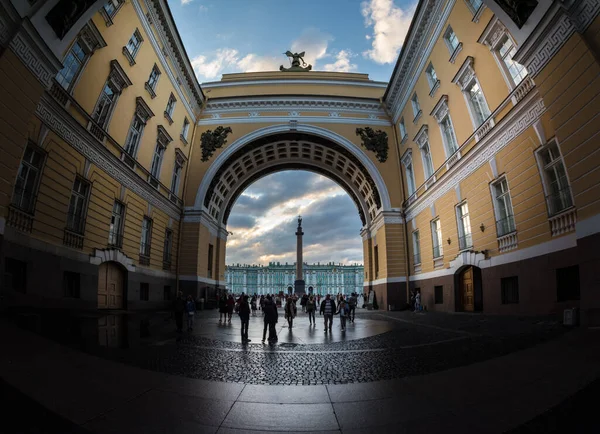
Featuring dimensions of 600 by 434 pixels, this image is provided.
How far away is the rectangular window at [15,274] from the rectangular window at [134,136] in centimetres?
974

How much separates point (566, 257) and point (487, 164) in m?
6.24

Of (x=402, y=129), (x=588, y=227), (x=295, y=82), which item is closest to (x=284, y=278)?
(x=295, y=82)

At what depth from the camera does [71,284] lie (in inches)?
556

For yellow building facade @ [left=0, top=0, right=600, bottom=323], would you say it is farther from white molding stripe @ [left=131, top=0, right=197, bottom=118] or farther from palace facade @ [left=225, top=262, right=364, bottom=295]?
palace facade @ [left=225, top=262, right=364, bottom=295]

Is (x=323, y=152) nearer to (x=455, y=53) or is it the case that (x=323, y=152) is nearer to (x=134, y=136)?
(x=455, y=53)

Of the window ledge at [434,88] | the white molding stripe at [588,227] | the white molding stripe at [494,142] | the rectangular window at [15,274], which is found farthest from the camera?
the window ledge at [434,88]

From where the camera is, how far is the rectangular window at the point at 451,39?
18439 mm

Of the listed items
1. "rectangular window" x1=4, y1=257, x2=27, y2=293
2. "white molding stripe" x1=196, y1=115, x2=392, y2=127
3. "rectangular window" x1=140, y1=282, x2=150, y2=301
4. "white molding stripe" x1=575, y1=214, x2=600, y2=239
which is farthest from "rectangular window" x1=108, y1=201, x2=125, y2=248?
"white molding stripe" x1=575, y1=214, x2=600, y2=239

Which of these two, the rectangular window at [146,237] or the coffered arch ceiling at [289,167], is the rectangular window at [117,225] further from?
the coffered arch ceiling at [289,167]

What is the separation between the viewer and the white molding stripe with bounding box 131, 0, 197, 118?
18669 mm

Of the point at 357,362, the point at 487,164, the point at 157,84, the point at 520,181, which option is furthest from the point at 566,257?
the point at 157,84

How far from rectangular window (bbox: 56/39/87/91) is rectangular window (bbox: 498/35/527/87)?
1794 cm

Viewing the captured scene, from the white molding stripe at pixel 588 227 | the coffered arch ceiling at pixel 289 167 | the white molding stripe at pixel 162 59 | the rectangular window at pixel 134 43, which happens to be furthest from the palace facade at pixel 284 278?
the white molding stripe at pixel 588 227

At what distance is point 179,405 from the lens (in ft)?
14.6
